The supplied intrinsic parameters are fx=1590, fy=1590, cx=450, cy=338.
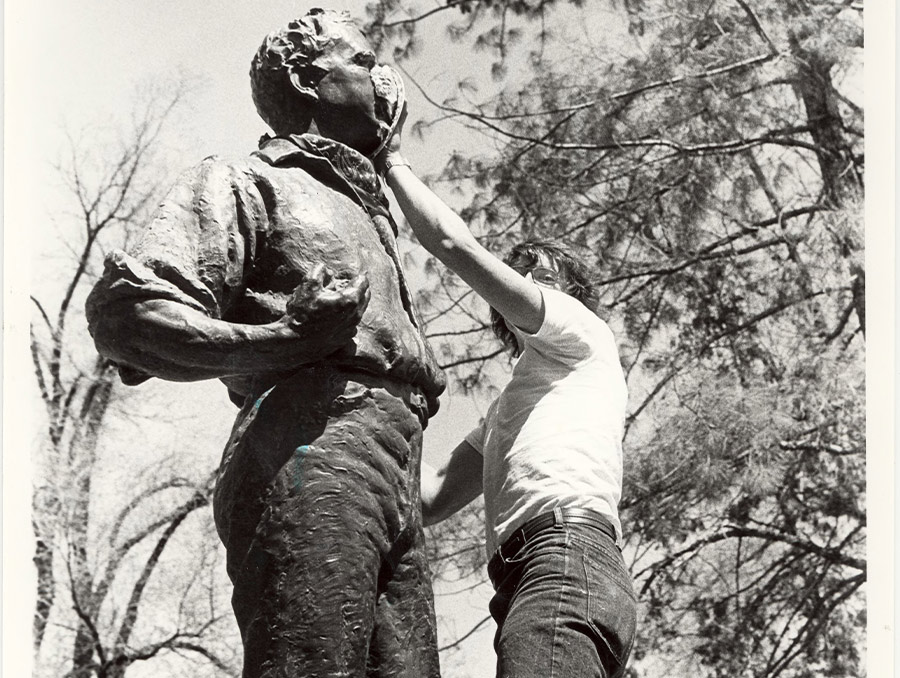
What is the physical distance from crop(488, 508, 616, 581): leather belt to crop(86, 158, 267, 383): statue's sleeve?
0.54 meters

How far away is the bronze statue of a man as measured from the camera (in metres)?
2.07

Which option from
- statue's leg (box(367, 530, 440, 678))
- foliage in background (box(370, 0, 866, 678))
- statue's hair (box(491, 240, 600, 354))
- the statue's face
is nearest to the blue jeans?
statue's leg (box(367, 530, 440, 678))

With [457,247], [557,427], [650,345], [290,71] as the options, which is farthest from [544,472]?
[650,345]

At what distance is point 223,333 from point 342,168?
0.45 meters

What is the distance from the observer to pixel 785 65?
21.5 ft

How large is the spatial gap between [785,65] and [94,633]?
372 centimetres

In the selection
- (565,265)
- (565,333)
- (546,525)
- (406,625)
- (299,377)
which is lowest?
(406,625)

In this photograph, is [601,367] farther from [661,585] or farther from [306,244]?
[661,585]

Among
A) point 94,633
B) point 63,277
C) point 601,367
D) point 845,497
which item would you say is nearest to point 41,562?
point 94,633

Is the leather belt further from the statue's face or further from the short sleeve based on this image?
the statue's face

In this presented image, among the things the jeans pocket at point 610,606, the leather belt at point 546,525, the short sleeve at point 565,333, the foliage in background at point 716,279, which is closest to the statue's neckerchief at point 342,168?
the short sleeve at point 565,333

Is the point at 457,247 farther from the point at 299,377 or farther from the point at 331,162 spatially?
the point at 299,377

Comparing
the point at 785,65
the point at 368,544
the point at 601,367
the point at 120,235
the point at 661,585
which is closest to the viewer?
the point at 368,544

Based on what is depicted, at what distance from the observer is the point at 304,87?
2439mm
